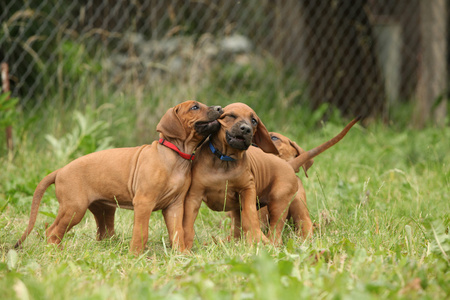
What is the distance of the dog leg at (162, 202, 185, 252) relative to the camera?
3488 millimetres

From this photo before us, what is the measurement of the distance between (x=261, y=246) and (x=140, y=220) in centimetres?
81

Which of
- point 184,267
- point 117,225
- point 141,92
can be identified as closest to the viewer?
point 184,267

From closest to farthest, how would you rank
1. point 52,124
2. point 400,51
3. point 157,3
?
1. point 52,124
2. point 157,3
3. point 400,51

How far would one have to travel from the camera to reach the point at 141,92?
6781mm

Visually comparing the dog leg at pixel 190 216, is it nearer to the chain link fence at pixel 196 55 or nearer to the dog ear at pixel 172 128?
the dog ear at pixel 172 128

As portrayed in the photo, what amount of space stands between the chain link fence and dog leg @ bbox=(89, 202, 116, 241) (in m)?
2.77

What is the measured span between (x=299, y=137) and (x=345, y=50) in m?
1.91

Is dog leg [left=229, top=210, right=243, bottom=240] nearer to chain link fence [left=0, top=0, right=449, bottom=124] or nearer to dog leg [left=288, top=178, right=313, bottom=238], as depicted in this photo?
dog leg [left=288, top=178, right=313, bottom=238]

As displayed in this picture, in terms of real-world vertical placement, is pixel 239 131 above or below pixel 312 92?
above

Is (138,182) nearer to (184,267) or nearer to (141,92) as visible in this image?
(184,267)

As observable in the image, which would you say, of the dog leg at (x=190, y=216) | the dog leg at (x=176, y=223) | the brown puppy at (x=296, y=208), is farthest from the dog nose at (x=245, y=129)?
the brown puppy at (x=296, y=208)

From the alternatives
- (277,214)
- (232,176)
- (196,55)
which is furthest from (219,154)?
(196,55)

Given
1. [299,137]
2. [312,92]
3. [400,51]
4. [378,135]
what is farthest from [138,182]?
[400,51]

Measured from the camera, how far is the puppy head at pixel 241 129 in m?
3.42
